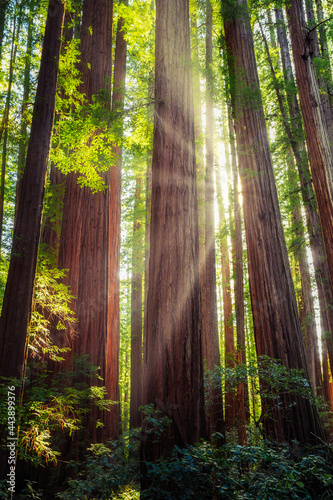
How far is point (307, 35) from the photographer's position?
7.03m

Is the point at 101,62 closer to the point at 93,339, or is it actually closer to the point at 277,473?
the point at 93,339

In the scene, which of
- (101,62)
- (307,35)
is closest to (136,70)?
(101,62)

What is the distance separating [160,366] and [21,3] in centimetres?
918

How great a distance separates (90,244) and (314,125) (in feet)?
19.5

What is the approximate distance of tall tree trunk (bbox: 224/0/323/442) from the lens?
436 cm

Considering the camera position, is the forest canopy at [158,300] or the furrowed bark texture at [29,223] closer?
the forest canopy at [158,300]

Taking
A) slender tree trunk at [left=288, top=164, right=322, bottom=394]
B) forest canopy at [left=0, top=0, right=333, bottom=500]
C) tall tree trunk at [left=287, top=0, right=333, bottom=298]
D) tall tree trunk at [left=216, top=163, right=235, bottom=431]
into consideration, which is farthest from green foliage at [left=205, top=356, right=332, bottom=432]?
slender tree trunk at [left=288, top=164, right=322, bottom=394]

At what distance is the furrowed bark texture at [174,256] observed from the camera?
3.61 metres

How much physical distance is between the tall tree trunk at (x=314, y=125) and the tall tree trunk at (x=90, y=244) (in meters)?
4.66

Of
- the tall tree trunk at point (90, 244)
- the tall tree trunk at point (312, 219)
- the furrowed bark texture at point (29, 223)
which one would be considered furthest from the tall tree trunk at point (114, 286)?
the tall tree trunk at point (312, 219)

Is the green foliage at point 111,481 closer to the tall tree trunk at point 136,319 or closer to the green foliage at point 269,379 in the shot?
the green foliage at point 269,379

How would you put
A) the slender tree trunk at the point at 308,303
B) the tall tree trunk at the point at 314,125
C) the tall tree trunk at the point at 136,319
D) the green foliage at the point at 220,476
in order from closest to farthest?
1. the green foliage at the point at 220,476
2. the tall tree trunk at the point at 314,125
3. the slender tree trunk at the point at 308,303
4. the tall tree trunk at the point at 136,319

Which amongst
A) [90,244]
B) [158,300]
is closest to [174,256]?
[158,300]

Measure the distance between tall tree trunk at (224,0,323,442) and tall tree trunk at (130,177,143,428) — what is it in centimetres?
813
